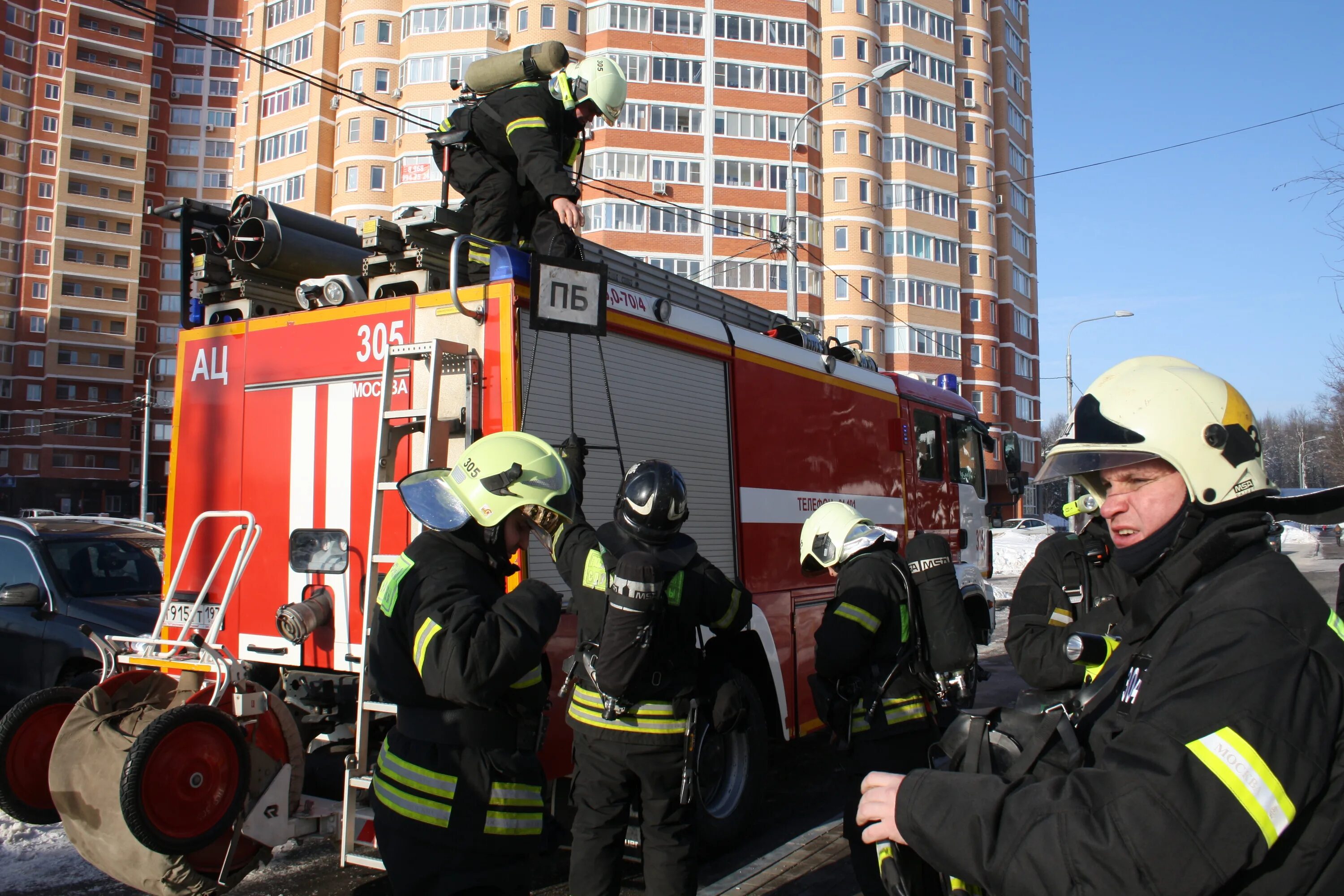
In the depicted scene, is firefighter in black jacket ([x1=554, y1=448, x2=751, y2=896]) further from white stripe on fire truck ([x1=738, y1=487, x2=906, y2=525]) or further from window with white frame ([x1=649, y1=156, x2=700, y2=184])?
window with white frame ([x1=649, y1=156, x2=700, y2=184])

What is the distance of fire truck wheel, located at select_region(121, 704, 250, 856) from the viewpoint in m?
3.11

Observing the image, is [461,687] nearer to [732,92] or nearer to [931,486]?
[931,486]

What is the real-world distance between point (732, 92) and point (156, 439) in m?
42.8

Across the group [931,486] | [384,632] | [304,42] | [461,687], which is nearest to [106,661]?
[384,632]

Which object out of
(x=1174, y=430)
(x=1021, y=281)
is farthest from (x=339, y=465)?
(x=1021, y=281)

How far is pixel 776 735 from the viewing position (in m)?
5.79

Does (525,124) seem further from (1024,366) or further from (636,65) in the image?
(1024,366)

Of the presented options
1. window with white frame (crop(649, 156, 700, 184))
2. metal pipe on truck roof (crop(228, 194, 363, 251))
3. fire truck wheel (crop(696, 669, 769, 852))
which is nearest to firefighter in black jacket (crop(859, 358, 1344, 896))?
fire truck wheel (crop(696, 669, 769, 852))

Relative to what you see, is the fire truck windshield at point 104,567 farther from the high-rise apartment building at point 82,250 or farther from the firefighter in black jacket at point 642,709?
the high-rise apartment building at point 82,250

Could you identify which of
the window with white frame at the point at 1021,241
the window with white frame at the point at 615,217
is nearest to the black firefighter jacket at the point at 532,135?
the window with white frame at the point at 615,217

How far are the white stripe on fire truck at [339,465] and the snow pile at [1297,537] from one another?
36.5m

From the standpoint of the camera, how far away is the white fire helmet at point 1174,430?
5.58 feet

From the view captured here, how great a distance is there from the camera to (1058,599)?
4492 millimetres

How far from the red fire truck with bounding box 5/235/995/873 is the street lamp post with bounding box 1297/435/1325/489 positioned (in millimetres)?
83010
